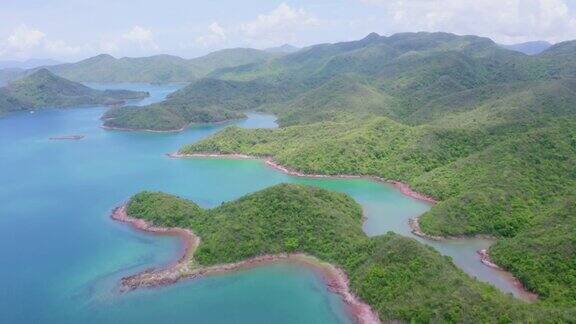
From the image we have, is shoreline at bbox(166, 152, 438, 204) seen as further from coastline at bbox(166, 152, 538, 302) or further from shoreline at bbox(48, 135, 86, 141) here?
shoreline at bbox(48, 135, 86, 141)

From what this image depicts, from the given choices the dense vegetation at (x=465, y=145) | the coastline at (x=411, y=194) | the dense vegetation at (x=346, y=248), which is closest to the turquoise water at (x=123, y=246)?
the coastline at (x=411, y=194)

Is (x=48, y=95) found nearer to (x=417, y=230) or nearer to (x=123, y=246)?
(x=123, y=246)

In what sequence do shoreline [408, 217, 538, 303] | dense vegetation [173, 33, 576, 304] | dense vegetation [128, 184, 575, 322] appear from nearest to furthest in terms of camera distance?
dense vegetation [128, 184, 575, 322]
shoreline [408, 217, 538, 303]
dense vegetation [173, 33, 576, 304]

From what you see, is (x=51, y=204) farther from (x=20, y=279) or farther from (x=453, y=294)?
(x=453, y=294)

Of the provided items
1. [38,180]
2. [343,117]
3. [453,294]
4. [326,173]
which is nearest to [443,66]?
[343,117]

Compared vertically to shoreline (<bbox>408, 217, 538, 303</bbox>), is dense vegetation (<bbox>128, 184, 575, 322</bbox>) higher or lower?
higher

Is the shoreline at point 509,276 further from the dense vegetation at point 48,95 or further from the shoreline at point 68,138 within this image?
the dense vegetation at point 48,95

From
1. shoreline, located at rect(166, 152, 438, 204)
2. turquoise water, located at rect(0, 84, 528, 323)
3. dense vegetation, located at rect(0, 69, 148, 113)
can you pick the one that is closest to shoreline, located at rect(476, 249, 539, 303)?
turquoise water, located at rect(0, 84, 528, 323)
